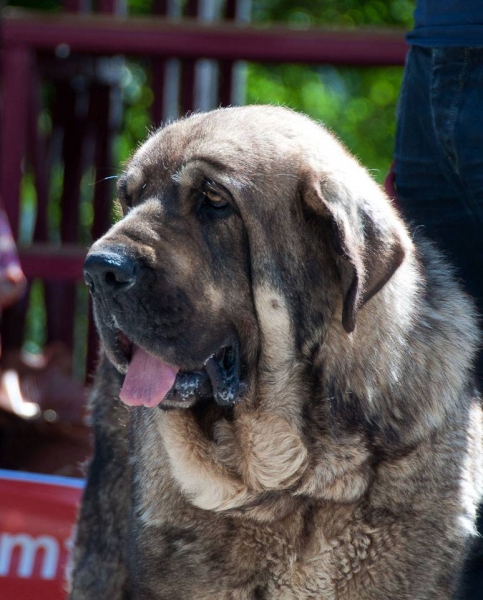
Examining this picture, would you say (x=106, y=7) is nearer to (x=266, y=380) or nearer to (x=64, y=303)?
(x=64, y=303)

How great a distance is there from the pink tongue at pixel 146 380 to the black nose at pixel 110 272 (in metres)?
0.25

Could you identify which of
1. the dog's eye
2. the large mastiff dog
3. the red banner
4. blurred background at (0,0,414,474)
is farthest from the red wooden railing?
the dog's eye

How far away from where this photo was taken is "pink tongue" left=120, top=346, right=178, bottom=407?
Result: 2709 mm

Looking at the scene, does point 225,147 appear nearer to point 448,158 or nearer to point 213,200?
point 213,200

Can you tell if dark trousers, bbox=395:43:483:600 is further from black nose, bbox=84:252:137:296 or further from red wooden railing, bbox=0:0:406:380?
red wooden railing, bbox=0:0:406:380

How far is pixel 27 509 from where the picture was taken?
3723mm

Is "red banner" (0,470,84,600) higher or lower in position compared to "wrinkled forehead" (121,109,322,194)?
lower

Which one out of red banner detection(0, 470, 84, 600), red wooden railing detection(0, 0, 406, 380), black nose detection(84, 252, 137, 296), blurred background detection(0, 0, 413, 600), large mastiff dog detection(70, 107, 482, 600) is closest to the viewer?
black nose detection(84, 252, 137, 296)

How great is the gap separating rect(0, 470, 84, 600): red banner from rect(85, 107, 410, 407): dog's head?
1163 mm

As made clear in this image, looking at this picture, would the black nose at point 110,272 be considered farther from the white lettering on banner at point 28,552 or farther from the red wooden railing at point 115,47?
the red wooden railing at point 115,47

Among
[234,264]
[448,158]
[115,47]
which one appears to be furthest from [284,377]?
[115,47]

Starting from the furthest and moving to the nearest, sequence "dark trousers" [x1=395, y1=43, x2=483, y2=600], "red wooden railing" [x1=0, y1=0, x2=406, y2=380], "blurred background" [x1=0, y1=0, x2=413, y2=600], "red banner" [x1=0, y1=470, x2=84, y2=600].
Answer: "red wooden railing" [x1=0, y1=0, x2=406, y2=380] → "blurred background" [x1=0, y1=0, x2=413, y2=600] → "red banner" [x1=0, y1=470, x2=84, y2=600] → "dark trousers" [x1=395, y1=43, x2=483, y2=600]

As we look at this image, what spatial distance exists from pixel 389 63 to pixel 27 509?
9.46 ft

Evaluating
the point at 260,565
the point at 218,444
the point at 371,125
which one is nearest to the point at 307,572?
the point at 260,565
